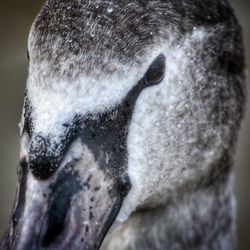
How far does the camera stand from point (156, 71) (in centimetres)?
145

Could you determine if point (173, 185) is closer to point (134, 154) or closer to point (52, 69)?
point (134, 154)

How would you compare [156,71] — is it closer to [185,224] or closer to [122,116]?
[122,116]

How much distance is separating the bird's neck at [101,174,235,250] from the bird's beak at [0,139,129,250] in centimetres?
33

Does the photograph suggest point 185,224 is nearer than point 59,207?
No

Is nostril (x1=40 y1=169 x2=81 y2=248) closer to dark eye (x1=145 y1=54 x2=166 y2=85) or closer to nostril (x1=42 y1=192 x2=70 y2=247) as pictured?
nostril (x1=42 y1=192 x2=70 y2=247)

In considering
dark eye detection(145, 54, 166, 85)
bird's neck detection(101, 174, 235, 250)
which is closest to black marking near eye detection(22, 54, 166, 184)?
dark eye detection(145, 54, 166, 85)

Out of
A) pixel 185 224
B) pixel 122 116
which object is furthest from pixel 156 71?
pixel 185 224

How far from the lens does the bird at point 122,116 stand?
133 centimetres

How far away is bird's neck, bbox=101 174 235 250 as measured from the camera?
1.70 m

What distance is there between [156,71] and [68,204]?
29 centimetres

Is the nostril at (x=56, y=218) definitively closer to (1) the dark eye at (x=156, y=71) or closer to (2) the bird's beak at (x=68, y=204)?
(2) the bird's beak at (x=68, y=204)

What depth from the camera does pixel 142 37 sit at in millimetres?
1425

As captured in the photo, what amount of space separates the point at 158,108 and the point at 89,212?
9.6 inches

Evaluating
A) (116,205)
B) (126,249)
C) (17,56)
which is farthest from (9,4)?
(116,205)
